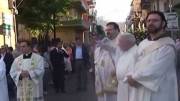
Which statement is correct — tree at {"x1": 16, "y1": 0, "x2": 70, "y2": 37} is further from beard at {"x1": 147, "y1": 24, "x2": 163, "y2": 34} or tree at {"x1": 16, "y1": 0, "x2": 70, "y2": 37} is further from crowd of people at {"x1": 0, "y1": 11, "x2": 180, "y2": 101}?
beard at {"x1": 147, "y1": 24, "x2": 163, "y2": 34}

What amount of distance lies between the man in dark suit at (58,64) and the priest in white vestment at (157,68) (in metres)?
14.1

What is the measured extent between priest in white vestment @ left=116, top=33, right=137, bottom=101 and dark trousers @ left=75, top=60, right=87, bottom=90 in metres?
11.8

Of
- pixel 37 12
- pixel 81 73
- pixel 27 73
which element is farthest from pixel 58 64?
pixel 37 12

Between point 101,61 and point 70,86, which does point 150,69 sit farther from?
point 70,86

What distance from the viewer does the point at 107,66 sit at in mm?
10438

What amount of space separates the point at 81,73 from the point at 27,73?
9.33 meters

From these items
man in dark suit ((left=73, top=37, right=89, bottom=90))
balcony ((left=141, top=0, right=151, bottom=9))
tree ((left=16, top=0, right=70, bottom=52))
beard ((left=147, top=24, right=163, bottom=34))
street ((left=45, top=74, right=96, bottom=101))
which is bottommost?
street ((left=45, top=74, right=96, bottom=101))

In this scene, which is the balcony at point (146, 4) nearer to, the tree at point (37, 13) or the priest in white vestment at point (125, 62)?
the tree at point (37, 13)

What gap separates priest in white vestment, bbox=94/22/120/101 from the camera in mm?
10174

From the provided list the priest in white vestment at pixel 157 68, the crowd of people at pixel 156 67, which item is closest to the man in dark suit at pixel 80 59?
the crowd of people at pixel 156 67

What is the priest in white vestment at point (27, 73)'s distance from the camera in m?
11.9

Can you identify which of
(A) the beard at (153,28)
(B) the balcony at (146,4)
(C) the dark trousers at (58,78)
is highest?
Answer: (B) the balcony at (146,4)

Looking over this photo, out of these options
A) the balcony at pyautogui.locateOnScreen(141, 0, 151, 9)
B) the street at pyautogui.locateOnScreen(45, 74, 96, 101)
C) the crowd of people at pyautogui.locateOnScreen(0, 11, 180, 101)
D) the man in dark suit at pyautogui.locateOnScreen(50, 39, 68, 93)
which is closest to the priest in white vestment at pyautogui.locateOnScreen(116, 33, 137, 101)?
the crowd of people at pyautogui.locateOnScreen(0, 11, 180, 101)

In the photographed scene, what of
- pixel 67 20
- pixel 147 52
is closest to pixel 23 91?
pixel 147 52
